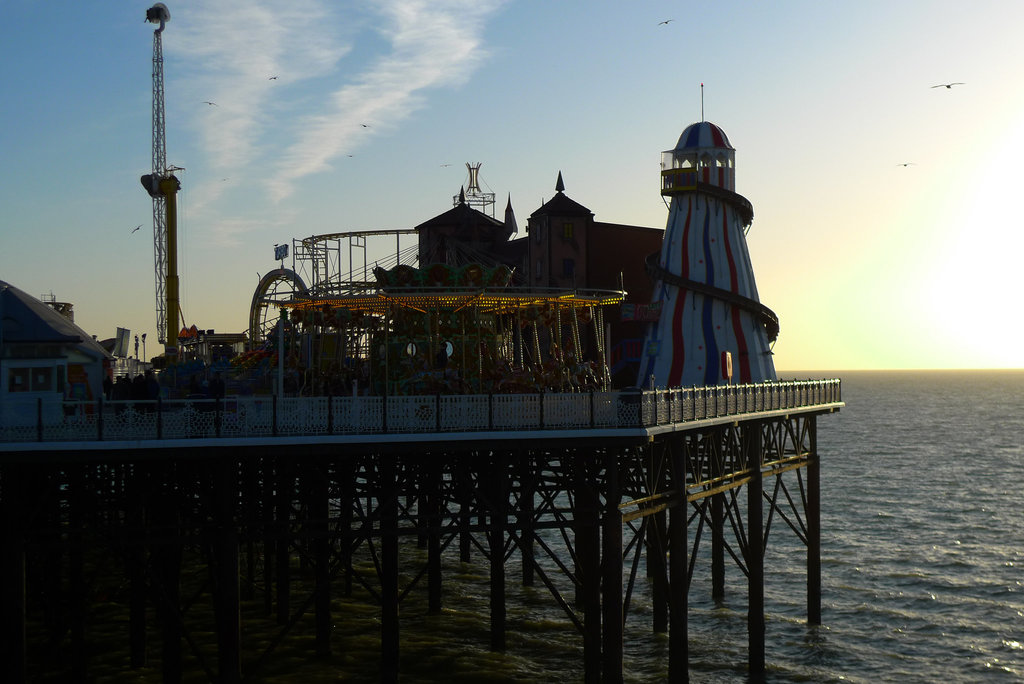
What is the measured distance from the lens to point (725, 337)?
140 ft

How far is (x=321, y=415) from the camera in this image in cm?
2464

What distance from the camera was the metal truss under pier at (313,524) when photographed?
2406 centimetres

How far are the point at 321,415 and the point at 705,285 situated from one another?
21.7m

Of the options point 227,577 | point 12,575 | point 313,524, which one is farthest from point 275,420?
point 313,524

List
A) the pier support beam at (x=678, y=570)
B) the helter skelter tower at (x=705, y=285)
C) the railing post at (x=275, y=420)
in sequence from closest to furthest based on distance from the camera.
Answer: the railing post at (x=275, y=420) < the pier support beam at (x=678, y=570) < the helter skelter tower at (x=705, y=285)

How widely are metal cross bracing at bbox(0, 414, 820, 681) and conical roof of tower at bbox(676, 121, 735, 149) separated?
11.9m

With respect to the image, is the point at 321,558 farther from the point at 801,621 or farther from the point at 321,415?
the point at 801,621

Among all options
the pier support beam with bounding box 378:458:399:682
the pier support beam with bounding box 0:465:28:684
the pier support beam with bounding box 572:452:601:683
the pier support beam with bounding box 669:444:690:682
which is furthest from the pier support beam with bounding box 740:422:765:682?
the pier support beam with bounding box 0:465:28:684

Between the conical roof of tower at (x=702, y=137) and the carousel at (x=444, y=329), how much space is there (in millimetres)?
12244

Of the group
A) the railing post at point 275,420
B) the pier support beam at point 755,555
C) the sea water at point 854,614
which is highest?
the railing post at point 275,420

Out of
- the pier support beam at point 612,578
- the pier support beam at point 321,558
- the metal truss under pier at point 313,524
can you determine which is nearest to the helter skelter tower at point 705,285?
the metal truss under pier at point 313,524

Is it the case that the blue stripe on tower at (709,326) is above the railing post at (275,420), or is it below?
above

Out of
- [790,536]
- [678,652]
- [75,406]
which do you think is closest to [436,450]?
[75,406]

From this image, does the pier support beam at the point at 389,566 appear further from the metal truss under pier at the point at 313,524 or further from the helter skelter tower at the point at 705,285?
the helter skelter tower at the point at 705,285
